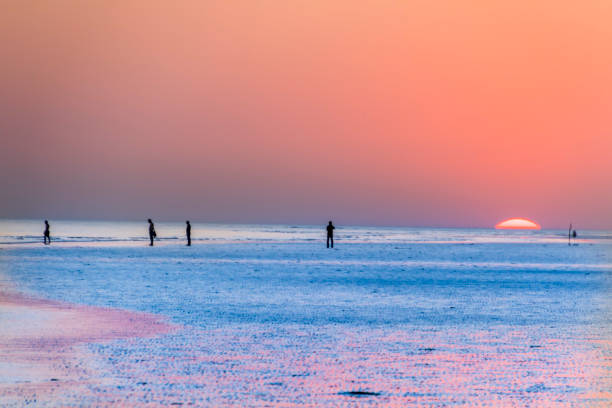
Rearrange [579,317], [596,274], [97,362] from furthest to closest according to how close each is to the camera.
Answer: [596,274] < [579,317] < [97,362]

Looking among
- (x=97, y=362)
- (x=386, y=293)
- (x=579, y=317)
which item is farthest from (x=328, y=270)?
(x=97, y=362)

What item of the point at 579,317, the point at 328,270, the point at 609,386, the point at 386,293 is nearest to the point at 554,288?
the point at 386,293

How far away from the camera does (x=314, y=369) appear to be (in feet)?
29.4

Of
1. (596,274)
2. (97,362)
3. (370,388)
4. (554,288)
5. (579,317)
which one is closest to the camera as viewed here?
(370,388)

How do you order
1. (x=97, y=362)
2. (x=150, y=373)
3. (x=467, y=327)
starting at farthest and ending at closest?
(x=467, y=327)
(x=97, y=362)
(x=150, y=373)

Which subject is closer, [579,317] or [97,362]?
[97,362]

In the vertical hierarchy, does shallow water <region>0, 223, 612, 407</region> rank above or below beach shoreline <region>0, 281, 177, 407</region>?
below

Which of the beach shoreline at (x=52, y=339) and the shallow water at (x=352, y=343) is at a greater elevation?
the beach shoreline at (x=52, y=339)

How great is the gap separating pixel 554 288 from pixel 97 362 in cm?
1531

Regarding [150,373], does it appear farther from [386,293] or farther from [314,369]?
[386,293]

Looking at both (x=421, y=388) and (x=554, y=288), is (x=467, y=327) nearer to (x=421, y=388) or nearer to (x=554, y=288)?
(x=421, y=388)

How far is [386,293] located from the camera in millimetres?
19188

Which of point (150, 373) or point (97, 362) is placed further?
point (97, 362)

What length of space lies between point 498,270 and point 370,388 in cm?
2214
